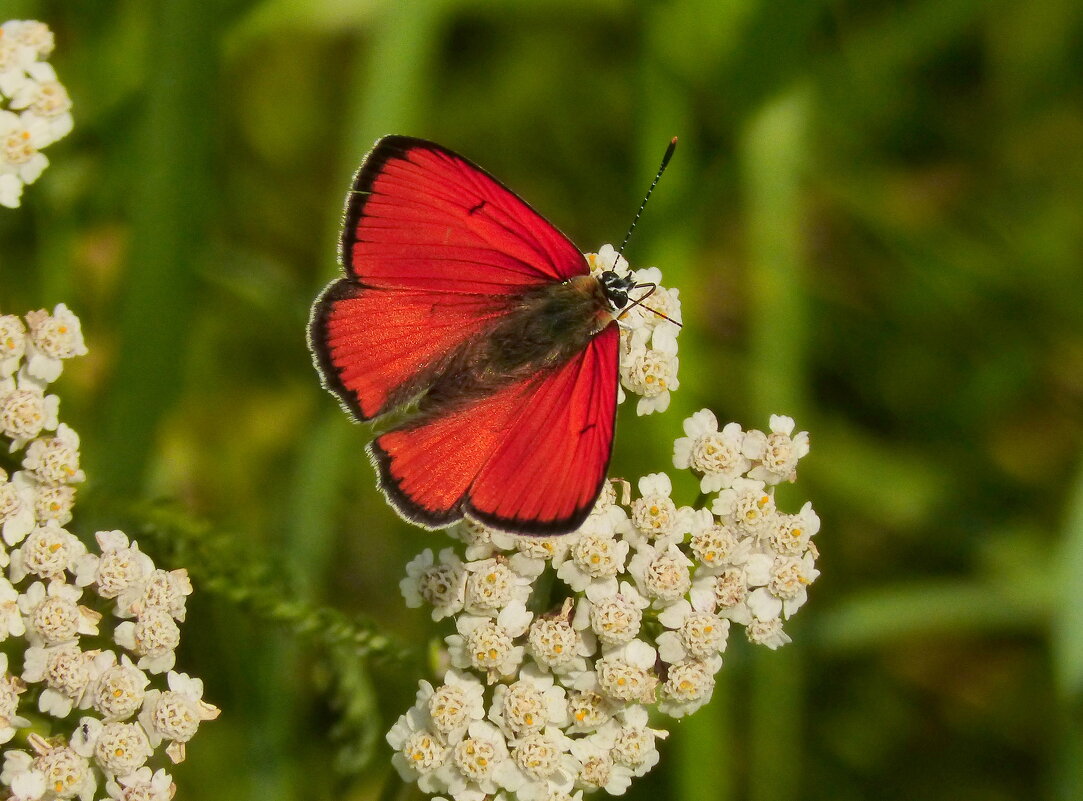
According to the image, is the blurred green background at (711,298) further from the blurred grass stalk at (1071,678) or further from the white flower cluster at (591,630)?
the white flower cluster at (591,630)

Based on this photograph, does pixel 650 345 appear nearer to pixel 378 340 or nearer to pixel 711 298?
pixel 378 340

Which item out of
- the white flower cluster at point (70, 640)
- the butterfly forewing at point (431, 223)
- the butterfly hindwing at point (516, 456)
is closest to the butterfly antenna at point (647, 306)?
the butterfly forewing at point (431, 223)

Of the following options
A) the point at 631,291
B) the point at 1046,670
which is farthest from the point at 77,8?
the point at 1046,670

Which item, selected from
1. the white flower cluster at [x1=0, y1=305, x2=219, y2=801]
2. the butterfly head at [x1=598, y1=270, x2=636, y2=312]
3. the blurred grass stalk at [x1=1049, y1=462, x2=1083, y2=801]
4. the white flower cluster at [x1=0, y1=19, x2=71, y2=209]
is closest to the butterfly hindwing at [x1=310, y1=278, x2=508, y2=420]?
the butterfly head at [x1=598, y1=270, x2=636, y2=312]

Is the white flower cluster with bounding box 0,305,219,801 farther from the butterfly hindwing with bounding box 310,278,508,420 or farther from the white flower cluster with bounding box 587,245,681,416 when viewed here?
the white flower cluster with bounding box 587,245,681,416

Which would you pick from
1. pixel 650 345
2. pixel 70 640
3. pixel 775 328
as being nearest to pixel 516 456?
pixel 650 345
